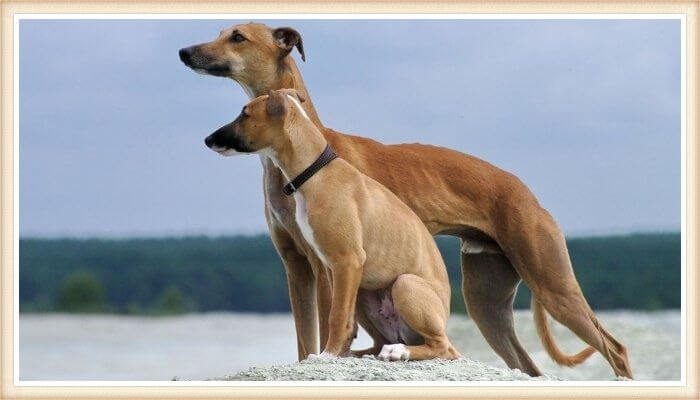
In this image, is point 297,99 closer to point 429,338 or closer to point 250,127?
point 250,127

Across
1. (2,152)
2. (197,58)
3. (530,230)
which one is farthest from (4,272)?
(530,230)

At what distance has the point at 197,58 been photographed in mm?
8148

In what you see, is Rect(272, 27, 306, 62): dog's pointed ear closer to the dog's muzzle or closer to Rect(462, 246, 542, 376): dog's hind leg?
the dog's muzzle

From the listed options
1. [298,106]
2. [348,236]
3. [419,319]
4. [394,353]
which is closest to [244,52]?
[298,106]

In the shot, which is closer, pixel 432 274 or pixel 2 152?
pixel 432 274

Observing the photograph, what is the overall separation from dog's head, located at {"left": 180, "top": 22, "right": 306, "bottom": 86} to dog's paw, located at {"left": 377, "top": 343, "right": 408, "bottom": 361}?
7.31ft

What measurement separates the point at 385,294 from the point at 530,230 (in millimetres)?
1694

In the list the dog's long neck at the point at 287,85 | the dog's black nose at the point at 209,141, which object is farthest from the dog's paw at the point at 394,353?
the dog's long neck at the point at 287,85

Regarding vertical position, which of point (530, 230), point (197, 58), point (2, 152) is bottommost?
point (530, 230)

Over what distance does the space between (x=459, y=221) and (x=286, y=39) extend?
6.37 feet

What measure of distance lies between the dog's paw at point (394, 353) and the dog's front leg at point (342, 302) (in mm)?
268

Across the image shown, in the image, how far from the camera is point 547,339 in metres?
9.66

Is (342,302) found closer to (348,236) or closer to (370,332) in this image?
(348,236)

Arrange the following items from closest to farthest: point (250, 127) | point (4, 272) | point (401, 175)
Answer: point (250, 127), point (4, 272), point (401, 175)
